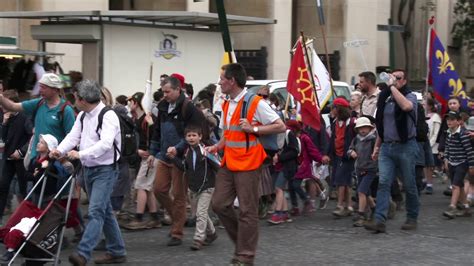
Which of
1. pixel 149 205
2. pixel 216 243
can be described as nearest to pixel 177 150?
pixel 216 243

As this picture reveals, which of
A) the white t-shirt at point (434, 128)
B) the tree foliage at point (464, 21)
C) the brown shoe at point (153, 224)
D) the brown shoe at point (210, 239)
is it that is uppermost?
the tree foliage at point (464, 21)

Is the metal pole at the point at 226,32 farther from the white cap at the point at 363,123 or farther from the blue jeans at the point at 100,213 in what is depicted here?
the blue jeans at the point at 100,213

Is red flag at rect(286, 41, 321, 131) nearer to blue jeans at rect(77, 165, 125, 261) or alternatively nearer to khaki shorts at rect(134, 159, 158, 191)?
khaki shorts at rect(134, 159, 158, 191)

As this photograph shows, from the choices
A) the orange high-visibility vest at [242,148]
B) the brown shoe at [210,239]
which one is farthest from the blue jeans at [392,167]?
the orange high-visibility vest at [242,148]

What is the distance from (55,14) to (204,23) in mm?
3156

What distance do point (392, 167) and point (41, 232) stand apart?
4.50 m

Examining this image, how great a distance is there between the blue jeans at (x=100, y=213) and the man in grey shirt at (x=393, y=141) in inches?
130

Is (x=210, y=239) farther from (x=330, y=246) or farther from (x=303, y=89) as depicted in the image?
(x=303, y=89)

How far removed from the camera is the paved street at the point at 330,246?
960 cm

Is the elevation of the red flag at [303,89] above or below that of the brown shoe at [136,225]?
above

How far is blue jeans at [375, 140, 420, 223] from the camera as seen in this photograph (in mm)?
11016

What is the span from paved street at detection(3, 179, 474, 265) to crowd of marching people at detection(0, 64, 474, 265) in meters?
0.22

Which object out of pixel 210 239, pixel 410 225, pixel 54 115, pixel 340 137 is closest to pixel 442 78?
pixel 340 137

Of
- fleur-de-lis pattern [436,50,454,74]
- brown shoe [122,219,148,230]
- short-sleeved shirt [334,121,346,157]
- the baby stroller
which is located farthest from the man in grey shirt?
fleur-de-lis pattern [436,50,454,74]
